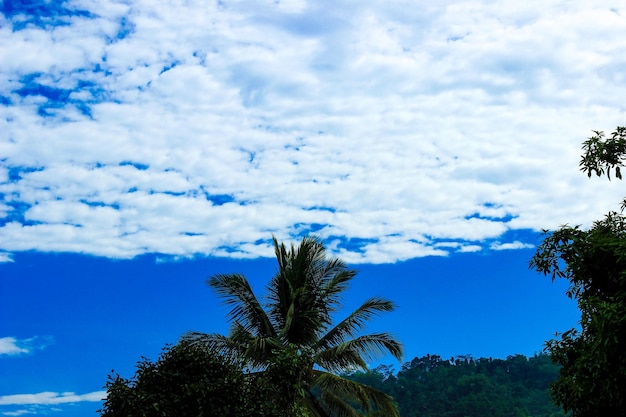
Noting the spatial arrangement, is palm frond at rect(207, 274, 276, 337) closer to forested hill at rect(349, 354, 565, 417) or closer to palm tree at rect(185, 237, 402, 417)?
palm tree at rect(185, 237, 402, 417)

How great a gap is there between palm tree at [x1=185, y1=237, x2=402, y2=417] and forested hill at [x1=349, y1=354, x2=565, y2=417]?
A: 32.4 meters

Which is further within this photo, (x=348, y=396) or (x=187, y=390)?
(x=348, y=396)

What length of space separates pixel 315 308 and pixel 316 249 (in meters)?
1.73

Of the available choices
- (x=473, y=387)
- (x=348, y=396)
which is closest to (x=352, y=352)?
(x=348, y=396)

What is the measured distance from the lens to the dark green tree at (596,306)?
1222 centimetres

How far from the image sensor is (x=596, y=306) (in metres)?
12.6

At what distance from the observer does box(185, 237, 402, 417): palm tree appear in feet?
61.5

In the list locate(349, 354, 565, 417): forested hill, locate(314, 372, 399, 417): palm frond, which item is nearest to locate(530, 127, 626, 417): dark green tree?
locate(314, 372, 399, 417): palm frond

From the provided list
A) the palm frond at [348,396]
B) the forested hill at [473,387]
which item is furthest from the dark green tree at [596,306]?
the forested hill at [473,387]

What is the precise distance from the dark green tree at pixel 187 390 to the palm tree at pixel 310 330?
17.8ft

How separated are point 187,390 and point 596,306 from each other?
7.02 m

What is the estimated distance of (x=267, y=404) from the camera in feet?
42.3

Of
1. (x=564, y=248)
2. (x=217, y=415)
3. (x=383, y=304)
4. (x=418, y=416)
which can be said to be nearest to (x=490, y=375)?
(x=418, y=416)

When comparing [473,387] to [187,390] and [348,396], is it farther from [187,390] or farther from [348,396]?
[187,390]
